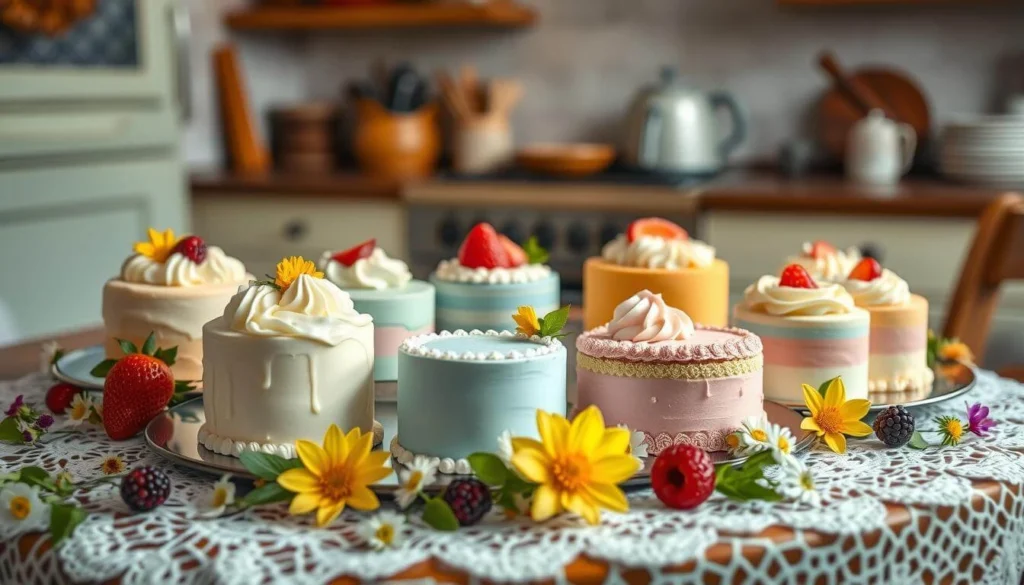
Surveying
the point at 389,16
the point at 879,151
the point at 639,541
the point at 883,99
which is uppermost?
the point at 389,16

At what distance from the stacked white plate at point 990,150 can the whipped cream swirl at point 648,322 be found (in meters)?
1.97

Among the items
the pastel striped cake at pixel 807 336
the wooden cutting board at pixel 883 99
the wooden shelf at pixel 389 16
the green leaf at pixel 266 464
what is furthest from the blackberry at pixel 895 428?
the wooden shelf at pixel 389 16

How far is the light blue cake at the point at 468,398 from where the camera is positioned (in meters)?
1.01

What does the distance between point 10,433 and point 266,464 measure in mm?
343

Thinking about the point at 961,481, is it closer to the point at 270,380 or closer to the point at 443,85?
the point at 270,380

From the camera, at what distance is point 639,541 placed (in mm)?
885

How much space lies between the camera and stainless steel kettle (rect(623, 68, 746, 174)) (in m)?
3.08

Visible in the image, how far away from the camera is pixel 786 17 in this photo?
10.9ft

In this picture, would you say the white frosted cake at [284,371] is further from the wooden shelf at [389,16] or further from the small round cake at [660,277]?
the wooden shelf at [389,16]

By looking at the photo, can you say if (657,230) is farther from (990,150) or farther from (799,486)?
(990,150)

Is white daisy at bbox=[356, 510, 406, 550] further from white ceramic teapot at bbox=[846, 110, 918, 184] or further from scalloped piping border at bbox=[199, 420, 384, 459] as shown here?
white ceramic teapot at bbox=[846, 110, 918, 184]

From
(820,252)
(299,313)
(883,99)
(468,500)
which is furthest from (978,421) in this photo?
(883,99)

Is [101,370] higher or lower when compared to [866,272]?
lower

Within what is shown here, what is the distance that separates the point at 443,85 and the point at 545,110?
0.34 m
